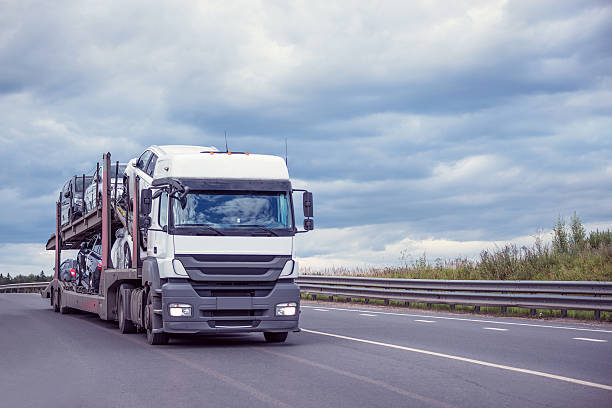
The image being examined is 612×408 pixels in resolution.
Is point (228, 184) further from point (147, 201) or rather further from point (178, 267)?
point (178, 267)

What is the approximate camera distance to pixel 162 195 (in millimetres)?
13594

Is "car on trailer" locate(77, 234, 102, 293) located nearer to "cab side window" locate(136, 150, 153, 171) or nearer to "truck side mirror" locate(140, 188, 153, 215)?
"cab side window" locate(136, 150, 153, 171)

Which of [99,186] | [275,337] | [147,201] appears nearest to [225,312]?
[275,337]

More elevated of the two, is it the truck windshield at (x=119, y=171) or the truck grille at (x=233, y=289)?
the truck windshield at (x=119, y=171)

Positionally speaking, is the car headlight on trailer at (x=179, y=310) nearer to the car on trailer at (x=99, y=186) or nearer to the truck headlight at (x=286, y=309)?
the truck headlight at (x=286, y=309)

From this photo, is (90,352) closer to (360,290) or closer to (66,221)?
(66,221)

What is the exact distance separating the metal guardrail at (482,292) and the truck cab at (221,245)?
8.14 m

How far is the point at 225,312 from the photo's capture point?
516 inches

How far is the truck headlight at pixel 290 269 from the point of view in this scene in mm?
13437

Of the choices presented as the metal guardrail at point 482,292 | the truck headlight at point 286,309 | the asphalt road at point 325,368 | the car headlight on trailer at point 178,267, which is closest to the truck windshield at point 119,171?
the asphalt road at point 325,368

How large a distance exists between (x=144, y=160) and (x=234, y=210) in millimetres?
3459

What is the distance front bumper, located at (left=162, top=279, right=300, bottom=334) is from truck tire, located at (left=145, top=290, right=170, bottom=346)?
356 mm

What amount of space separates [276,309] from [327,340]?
1383 millimetres

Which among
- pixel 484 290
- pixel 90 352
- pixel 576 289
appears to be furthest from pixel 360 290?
pixel 90 352
